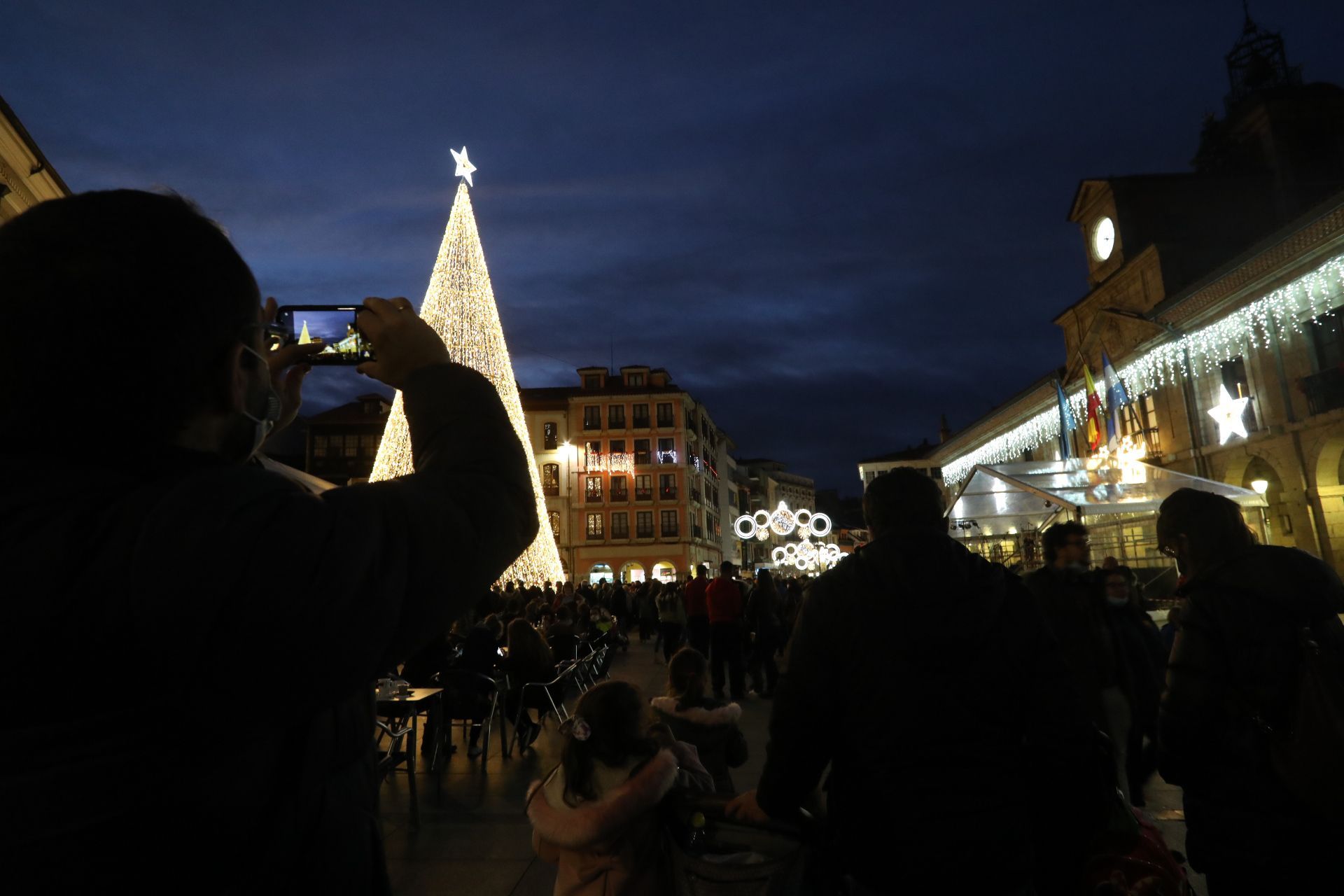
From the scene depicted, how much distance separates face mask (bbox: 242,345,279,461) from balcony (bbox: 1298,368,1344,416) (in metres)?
21.6

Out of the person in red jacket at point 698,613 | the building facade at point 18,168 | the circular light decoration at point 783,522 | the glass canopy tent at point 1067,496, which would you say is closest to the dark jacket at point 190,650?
the person in red jacket at point 698,613

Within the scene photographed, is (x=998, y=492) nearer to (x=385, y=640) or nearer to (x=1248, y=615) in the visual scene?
(x=1248, y=615)

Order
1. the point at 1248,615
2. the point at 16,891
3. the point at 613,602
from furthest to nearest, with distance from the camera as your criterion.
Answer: the point at 613,602 → the point at 1248,615 → the point at 16,891

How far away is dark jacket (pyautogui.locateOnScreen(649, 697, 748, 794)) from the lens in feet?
15.5

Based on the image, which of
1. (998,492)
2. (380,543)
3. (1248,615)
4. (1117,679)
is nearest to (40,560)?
(380,543)

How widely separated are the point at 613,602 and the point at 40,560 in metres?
25.4

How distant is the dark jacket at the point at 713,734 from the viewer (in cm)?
471

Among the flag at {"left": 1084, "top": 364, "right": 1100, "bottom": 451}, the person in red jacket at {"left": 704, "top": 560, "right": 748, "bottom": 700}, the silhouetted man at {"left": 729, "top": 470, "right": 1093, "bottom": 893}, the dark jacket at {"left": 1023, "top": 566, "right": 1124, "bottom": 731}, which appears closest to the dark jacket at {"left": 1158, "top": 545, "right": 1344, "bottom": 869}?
the silhouetted man at {"left": 729, "top": 470, "right": 1093, "bottom": 893}

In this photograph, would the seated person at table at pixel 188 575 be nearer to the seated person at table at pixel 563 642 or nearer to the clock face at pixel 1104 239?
the seated person at table at pixel 563 642

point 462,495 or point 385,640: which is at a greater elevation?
point 462,495

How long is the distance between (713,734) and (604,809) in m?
1.84

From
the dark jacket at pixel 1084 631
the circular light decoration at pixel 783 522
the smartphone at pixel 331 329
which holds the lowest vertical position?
the dark jacket at pixel 1084 631

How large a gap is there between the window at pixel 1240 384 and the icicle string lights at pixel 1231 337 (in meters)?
0.24

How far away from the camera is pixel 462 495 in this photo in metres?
0.84
